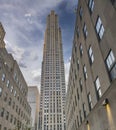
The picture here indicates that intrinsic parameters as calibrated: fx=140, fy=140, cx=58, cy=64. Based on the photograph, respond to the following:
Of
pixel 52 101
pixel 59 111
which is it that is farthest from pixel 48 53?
pixel 59 111

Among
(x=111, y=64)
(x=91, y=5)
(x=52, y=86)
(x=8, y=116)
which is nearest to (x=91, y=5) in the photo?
(x=91, y=5)

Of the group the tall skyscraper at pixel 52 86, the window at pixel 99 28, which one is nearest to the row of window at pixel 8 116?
the window at pixel 99 28

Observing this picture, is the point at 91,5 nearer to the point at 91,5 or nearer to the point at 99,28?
the point at 91,5

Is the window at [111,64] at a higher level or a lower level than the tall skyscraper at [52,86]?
lower

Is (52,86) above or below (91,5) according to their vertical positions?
above

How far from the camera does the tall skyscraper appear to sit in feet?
476

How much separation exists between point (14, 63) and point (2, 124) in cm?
2009

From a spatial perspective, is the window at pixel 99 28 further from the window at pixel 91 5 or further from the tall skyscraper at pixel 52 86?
the tall skyscraper at pixel 52 86

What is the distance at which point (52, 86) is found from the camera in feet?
540

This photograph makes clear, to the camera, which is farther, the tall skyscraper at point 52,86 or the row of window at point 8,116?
the tall skyscraper at point 52,86

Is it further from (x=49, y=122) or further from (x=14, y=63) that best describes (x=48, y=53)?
(x=14, y=63)

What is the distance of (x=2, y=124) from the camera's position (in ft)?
110

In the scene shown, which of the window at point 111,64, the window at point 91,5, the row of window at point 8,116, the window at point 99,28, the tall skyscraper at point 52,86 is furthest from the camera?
the tall skyscraper at point 52,86

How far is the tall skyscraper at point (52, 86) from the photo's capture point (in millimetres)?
145000
